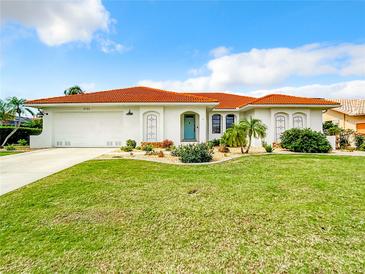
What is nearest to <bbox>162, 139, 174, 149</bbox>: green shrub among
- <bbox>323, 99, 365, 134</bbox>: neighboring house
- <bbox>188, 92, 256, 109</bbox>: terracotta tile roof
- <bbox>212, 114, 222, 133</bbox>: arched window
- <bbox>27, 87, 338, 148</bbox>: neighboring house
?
<bbox>27, 87, 338, 148</bbox>: neighboring house

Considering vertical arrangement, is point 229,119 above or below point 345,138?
above

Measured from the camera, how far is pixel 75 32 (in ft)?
50.1

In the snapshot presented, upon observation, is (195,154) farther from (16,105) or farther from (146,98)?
(16,105)

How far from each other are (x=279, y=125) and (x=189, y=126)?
27.5ft

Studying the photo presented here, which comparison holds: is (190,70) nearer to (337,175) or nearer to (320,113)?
(320,113)

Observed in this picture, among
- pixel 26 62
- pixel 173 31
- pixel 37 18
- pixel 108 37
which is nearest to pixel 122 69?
pixel 108 37

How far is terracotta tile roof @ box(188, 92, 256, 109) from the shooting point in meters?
23.6

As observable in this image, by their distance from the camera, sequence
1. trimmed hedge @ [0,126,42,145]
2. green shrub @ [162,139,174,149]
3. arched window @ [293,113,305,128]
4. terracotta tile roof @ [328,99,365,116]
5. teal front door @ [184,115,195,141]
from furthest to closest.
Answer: terracotta tile roof @ [328,99,365,116]
teal front door @ [184,115,195,141]
trimmed hedge @ [0,126,42,145]
arched window @ [293,113,305,128]
green shrub @ [162,139,174,149]

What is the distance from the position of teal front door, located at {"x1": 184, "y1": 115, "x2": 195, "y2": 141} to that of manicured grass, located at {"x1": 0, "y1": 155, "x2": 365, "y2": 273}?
46.4 ft

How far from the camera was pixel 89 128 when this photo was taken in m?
19.0

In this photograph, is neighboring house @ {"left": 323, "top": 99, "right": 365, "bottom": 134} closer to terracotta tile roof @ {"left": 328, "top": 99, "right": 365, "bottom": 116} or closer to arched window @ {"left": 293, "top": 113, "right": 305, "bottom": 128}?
terracotta tile roof @ {"left": 328, "top": 99, "right": 365, "bottom": 116}

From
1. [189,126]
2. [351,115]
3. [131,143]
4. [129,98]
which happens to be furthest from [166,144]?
[351,115]

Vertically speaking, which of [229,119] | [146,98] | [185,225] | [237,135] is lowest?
[185,225]

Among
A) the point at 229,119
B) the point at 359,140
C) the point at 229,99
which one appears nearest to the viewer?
the point at 359,140
